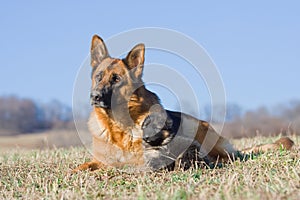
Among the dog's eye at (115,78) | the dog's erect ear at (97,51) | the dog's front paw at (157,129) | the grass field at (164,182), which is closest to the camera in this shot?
the grass field at (164,182)

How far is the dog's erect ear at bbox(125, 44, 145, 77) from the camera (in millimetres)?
8008

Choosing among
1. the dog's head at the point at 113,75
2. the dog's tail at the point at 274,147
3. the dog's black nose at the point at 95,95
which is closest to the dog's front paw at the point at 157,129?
the dog's head at the point at 113,75

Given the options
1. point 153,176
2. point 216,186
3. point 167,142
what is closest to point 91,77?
point 167,142

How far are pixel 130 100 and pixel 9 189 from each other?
2.52 m

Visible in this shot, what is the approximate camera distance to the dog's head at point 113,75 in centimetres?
778

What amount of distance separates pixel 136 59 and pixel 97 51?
71 cm

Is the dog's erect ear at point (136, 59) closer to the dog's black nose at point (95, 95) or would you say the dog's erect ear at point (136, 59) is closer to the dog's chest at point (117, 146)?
the dog's black nose at point (95, 95)

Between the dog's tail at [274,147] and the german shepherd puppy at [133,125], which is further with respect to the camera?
the dog's tail at [274,147]

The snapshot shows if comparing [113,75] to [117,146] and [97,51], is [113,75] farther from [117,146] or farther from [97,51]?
[117,146]

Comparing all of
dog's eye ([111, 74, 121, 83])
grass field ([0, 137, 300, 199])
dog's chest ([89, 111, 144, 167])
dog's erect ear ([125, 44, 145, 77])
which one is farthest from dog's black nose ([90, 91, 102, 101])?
grass field ([0, 137, 300, 199])

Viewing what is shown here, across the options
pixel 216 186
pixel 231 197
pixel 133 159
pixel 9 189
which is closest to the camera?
pixel 231 197

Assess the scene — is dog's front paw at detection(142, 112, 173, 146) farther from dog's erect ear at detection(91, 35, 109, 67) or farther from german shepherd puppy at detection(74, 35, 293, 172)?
dog's erect ear at detection(91, 35, 109, 67)

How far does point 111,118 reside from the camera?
7977mm

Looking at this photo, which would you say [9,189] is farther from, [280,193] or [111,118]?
[280,193]
